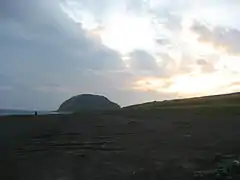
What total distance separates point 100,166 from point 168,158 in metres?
3.32

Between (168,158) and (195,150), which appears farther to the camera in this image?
(195,150)

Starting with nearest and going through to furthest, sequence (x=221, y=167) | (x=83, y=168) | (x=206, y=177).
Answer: (x=206, y=177), (x=221, y=167), (x=83, y=168)

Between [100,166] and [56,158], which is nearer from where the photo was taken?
[100,166]

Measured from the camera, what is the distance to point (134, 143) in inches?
987

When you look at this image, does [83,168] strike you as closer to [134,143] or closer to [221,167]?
[221,167]

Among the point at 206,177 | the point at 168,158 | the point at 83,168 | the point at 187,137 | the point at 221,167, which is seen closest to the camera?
the point at 206,177

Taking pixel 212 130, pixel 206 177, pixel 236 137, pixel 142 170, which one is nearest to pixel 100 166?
pixel 142 170

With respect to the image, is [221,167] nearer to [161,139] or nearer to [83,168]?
[83,168]

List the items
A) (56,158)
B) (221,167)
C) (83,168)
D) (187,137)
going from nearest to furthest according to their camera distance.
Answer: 1. (221,167)
2. (83,168)
3. (56,158)
4. (187,137)

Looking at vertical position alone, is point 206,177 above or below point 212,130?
below

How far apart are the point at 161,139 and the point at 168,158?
688cm

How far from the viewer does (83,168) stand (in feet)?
59.3

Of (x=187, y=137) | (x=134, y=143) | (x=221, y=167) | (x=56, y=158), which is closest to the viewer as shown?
(x=221, y=167)

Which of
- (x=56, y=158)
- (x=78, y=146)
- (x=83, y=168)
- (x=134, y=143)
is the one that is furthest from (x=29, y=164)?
(x=134, y=143)
